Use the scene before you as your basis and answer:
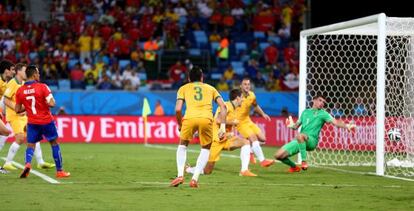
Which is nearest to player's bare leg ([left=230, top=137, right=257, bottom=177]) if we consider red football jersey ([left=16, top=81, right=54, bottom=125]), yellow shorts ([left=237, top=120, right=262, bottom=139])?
yellow shorts ([left=237, top=120, right=262, bottom=139])

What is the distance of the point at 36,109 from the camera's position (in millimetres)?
15344

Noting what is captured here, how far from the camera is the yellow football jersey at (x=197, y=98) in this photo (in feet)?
44.3

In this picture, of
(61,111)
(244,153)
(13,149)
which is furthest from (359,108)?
(61,111)

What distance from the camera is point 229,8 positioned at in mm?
37875

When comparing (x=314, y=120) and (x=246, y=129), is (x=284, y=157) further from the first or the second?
(x=246, y=129)

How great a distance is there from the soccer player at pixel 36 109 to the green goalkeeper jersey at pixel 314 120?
5172mm

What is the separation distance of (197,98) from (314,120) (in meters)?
4.99

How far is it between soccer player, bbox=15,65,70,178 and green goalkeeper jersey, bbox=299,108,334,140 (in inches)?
204

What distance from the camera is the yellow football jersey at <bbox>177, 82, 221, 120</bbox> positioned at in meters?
13.5

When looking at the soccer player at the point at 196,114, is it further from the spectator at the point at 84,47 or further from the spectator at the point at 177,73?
the spectator at the point at 84,47

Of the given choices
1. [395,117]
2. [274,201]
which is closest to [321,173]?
[395,117]

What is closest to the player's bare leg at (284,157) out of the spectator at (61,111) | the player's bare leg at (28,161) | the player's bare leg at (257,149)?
the player's bare leg at (257,149)

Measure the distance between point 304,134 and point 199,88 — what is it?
489 cm

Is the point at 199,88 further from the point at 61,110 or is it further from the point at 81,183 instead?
the point at 61,110
